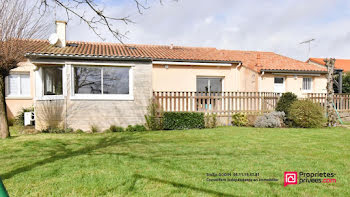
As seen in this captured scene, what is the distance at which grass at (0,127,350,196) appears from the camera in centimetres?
317

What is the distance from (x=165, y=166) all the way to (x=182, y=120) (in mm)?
5467

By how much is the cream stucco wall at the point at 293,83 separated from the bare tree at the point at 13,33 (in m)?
12.7

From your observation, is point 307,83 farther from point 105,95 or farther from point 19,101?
point 19,101

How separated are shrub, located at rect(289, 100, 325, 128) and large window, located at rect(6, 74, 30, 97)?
14.6 m

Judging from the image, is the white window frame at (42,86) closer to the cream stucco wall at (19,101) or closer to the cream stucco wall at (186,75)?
the cream stucco wall at (19,101)

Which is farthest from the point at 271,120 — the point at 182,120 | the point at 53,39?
the point at 53,39

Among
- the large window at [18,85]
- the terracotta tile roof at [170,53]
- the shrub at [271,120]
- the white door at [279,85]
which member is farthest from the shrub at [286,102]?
the large window at [18,85]

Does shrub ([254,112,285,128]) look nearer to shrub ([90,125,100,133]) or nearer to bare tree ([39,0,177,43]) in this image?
shrub ([90,125,100,133])

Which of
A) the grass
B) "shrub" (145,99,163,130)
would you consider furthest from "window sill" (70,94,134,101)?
the grass

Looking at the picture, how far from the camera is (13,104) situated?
39.7 ft

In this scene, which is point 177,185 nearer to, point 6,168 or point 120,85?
point 6,168

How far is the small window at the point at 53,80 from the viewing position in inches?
380

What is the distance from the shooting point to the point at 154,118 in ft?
32.4

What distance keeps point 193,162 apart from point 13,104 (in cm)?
1228
